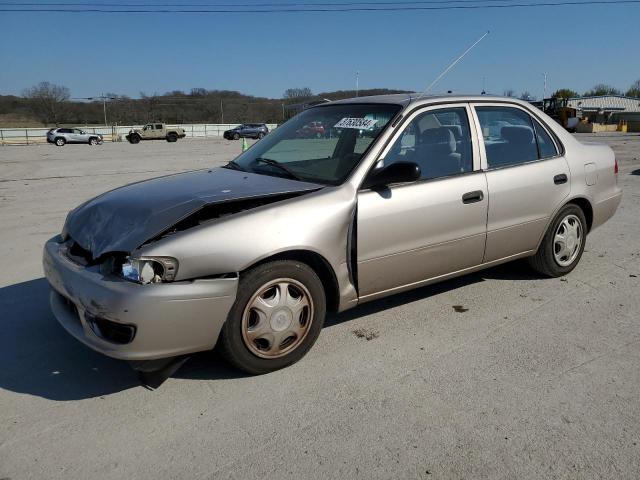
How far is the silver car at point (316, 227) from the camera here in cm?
282

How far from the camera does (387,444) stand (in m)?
2.51

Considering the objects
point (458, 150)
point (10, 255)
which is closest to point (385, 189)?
point (458, 150)

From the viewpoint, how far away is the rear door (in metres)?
4.16

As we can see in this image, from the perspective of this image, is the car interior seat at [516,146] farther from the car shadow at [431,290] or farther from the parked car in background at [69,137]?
the parked car in background at [69,137]

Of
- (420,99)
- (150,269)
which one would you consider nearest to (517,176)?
(420,99)

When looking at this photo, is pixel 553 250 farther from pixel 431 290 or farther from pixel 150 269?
pixel 150 269

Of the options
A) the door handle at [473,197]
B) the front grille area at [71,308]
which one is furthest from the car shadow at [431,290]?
the front grille area at [71,308]

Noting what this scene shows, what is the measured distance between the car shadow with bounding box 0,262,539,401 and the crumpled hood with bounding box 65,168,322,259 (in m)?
0.73

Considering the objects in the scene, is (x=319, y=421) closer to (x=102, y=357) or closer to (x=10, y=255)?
(x=102, y=357)

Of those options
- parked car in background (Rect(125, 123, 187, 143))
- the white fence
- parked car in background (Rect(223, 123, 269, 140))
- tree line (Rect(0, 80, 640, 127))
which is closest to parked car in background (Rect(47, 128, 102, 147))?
parked car in background (Rect(125, 123, 187, 143))

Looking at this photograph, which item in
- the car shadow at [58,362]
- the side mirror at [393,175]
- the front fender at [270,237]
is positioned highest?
the side mirror at [393,175]

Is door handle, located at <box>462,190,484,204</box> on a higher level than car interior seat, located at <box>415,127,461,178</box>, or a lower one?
lower

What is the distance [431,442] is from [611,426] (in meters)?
0.90

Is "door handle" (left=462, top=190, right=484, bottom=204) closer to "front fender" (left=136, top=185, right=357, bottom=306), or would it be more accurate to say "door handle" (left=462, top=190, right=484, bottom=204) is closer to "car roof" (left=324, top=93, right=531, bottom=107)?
"car roof" (left=324, top=93, right=531, bottom=107)
